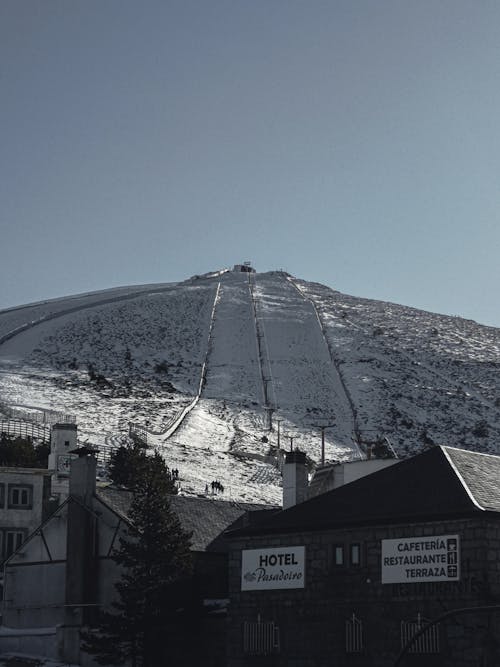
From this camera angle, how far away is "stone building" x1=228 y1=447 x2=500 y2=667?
103 ft

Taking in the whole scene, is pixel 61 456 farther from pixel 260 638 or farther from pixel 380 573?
pixel 380 573

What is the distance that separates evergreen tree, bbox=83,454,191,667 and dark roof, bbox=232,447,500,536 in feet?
9.07

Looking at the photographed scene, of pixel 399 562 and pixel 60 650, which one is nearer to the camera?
pixel 399 562

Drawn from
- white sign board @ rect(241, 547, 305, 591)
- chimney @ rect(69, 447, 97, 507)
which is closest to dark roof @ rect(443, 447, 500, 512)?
white sign board @ rect(241, 547, 305, 591)

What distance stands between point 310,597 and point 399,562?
3575mm

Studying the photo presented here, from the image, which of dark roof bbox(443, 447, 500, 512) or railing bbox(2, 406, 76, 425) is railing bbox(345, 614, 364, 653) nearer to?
dark roof bbox(443, 447, 500, 512)

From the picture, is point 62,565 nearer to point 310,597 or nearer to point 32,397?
point 310,597

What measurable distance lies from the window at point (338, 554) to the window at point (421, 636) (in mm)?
2732

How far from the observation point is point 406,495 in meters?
33.9

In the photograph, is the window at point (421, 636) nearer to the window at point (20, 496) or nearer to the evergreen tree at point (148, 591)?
the evergreen tree at point (148, 591)

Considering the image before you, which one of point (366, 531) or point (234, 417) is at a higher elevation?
point (234, 417)

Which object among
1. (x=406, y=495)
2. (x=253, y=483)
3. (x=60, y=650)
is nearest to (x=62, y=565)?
(x=60, y=650)

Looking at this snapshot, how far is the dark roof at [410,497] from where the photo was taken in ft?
107

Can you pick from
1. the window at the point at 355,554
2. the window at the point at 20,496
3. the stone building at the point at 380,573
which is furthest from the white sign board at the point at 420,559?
the window at the point at 20,496
